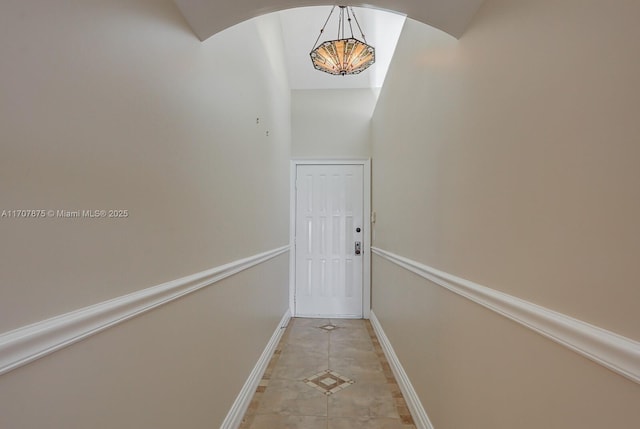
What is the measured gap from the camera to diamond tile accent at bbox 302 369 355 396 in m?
2.35

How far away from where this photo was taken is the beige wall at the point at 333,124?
4.25 metres

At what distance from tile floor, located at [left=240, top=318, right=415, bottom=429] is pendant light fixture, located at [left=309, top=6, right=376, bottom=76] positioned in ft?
8.33

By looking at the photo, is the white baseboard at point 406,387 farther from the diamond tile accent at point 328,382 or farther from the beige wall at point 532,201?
the diamond tile accent at point 328,382

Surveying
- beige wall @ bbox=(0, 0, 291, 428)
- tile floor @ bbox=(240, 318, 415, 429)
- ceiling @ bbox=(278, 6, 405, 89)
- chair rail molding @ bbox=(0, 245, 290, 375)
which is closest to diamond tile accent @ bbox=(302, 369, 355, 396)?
tile floor @ bbox=(240, 318, 415, 429)

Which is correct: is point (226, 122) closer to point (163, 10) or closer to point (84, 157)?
point (163, 10)

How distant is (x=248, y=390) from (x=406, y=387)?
3.26ft

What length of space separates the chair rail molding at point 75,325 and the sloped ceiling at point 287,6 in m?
0.96

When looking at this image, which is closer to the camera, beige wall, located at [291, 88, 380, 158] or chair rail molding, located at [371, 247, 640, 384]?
chair rail molding, located at [371, 247, 640, 384]

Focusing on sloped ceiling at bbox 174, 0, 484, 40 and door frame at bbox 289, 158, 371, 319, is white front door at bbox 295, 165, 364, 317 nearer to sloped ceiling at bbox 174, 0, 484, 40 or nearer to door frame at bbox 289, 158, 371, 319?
door frame at bbox 289, 158, 371, 319

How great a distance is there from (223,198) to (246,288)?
72cm

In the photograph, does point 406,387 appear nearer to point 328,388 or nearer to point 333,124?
point 328,388

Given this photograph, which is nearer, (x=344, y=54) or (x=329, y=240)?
(x=344, y=54)

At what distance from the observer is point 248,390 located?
2.10 m

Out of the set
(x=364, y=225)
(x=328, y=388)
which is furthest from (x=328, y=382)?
(x=364, y=225)
